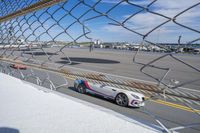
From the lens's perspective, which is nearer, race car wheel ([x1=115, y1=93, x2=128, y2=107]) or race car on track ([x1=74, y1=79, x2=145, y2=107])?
race car on track ([x1=74, y1=79, x2=145, y2=107])

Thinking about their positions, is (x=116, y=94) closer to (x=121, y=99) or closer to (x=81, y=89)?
(x=121, y=99)

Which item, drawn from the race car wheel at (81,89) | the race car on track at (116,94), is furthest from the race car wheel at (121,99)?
the race car wheel at (81,89)

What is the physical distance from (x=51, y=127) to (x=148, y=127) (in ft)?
1.26

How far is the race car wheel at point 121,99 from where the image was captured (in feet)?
27.2

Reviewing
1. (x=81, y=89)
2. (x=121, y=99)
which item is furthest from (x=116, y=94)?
(x=81, y=89)

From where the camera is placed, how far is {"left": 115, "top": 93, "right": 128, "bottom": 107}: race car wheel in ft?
27.2

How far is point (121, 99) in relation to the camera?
8430mm

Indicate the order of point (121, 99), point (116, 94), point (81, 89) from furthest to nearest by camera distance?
1. point (81, 89)
2. point (116, 94)
3. point (121, 99)

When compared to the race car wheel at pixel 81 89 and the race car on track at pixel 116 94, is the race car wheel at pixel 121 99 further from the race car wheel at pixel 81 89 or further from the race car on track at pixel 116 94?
the race car wheel at pixel 81 89

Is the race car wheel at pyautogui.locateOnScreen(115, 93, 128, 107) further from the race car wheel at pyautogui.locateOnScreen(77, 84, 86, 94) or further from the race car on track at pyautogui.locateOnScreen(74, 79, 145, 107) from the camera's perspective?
the race car wheel at pyautogui.locateOnScreen(77, 84, 86, 94)

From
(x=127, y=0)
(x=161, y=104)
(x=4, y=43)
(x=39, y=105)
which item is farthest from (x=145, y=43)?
(x=161, y=104)

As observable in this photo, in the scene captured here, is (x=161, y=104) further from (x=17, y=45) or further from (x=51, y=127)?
(x=51, y=127)

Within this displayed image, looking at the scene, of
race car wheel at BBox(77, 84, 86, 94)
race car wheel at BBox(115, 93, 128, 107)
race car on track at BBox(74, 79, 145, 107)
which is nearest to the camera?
race car on track at BBox(74, 79, 145, 107)

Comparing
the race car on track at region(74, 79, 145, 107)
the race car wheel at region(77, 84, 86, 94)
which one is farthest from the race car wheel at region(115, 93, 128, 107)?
the race car wheel at region(77, 84, 86, 94)
